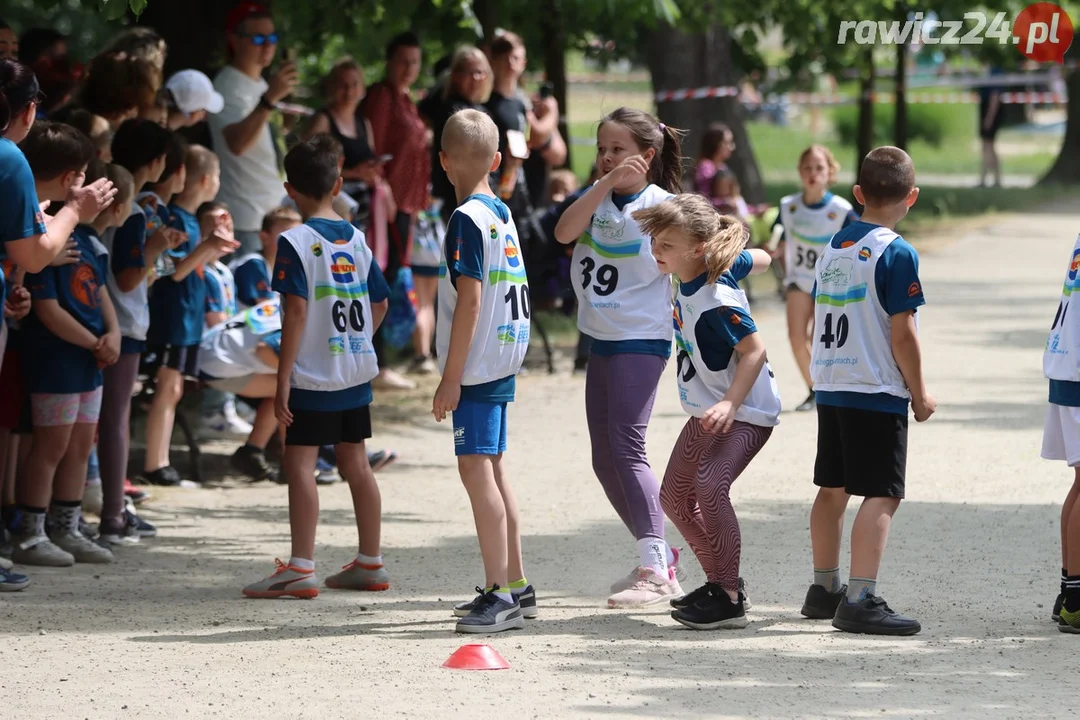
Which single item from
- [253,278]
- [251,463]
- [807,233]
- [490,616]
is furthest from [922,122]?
[490,616]

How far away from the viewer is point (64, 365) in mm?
6527

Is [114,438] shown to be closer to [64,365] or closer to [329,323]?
[64,365]

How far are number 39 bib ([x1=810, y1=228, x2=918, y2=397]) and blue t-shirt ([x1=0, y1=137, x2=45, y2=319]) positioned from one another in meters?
2.79

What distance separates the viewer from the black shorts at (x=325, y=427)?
20.3 feet

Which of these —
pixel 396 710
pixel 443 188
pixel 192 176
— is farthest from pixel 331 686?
pixel 443 188

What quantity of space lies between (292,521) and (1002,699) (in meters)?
2.75

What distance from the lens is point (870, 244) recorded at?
5469mm

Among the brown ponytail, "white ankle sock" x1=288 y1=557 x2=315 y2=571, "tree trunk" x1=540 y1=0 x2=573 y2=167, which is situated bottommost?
"white ankle sock" x1=288 y1=557 x2=315 y2=571

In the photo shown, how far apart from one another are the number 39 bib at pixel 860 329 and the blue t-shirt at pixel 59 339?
9.79 ft

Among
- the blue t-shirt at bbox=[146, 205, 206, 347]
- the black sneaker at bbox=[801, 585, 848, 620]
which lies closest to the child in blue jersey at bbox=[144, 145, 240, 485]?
the blue t-shirt at bbox=[146, 205, 206, 347]

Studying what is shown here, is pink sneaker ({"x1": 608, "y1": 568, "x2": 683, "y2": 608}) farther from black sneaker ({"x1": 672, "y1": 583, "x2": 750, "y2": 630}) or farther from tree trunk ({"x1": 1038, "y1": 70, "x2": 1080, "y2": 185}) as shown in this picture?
tree trunk ({"x1": 1038, "y1": 70, "x2": 1080, "y2": 185})

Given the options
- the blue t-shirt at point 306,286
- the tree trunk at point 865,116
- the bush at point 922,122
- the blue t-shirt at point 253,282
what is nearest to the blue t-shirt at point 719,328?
the blue t-shirt at point 306,286

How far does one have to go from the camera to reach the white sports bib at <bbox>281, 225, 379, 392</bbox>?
616cm

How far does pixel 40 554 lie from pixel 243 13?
3925mm
